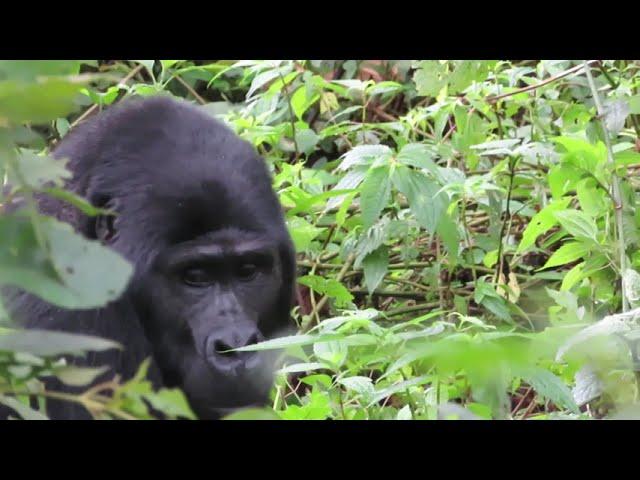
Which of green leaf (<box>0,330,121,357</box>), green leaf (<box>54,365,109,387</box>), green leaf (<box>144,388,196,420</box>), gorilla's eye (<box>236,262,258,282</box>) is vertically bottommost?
gorilla's eye (<box>236,262,258,282</box>)

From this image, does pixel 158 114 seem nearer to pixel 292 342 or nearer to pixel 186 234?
pixel 186 234

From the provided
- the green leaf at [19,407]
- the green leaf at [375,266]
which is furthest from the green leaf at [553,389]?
the green leaf at [375,266]

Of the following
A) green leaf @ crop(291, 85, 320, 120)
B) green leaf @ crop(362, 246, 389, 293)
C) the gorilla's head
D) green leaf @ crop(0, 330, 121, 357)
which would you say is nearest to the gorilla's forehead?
the gorilla's head

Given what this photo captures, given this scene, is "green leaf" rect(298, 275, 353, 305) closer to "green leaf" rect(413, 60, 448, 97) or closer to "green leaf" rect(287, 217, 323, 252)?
"green leaf" rect(287, 217, 323, 252)

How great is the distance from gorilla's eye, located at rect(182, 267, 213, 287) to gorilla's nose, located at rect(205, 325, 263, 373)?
0.19 m

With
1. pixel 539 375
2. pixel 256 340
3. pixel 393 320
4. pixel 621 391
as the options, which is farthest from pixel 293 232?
pixel 539 375

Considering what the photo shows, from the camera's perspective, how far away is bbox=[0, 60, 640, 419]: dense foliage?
1.99m

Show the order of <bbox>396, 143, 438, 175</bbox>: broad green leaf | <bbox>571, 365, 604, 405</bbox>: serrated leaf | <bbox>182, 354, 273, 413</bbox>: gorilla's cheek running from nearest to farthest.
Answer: <bbox>571, 365, 604, 405</bbox>: serrated leaf < <bbox>182, 354, 273, 413</bbox>: gorilla's cheek < <bbox>396, 143, 438, 175</bbox>: broad green leaf

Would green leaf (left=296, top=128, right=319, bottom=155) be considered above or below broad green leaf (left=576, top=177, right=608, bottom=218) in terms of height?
below

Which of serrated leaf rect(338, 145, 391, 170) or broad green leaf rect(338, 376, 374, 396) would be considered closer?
broad green leaf rect(338, 376, 374, 396)
